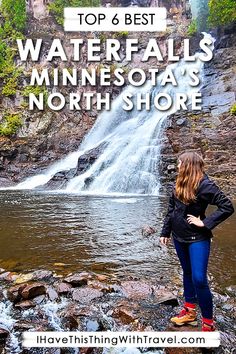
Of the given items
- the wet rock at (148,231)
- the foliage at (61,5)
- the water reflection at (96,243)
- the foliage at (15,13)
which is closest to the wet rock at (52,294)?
the water reflection at (96,243)

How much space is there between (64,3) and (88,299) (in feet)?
137

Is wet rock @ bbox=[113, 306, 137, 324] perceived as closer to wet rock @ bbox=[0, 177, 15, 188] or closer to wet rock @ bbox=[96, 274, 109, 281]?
wet rock @ bbox=[96, 274, 109, 281]

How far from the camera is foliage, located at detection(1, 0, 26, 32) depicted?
36469 millimetres

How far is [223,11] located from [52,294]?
106ft

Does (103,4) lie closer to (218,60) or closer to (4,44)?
(4,44)

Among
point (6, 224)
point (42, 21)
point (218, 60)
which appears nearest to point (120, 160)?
point (6, 224)

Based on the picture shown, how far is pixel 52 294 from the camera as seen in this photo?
14.6 ft

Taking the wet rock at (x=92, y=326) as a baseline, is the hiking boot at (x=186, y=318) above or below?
above

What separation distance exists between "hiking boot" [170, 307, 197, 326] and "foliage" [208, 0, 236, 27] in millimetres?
31643

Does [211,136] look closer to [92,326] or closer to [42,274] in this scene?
[42,274]

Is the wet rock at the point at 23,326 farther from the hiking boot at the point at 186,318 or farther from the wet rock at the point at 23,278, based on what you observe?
the hiking boot at the point at 186,318

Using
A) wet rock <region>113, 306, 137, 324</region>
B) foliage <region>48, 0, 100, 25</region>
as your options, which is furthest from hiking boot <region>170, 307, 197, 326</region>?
foliage <region>48, 0, 100, 25</region>

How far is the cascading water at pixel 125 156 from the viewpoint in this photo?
60.3ft

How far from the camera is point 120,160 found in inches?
785
